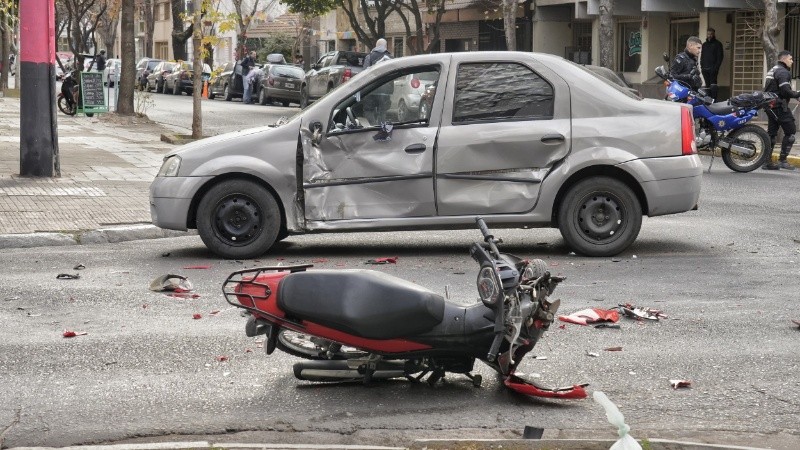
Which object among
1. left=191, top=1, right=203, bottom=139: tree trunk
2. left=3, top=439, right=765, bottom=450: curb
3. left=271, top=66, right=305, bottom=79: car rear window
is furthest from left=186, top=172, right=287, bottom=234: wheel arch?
left=271, top=66, right=305, bottom=79: car rear window

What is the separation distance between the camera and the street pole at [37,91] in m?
15.8

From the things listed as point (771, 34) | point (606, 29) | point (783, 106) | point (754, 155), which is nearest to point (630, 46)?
point (606, 29)

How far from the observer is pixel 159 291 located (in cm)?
906

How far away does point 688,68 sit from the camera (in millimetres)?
19812

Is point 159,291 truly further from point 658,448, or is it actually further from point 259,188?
point 658,448

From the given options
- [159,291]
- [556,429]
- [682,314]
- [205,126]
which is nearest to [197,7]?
[205,126]

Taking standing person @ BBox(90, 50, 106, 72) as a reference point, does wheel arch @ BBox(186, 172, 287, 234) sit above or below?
below

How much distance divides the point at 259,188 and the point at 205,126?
18.8m

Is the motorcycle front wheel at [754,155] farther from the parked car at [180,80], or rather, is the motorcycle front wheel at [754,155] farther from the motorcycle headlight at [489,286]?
the parked car at [180,80]

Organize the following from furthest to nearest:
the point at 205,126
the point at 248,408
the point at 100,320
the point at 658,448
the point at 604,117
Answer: the point at 205,126 → the point at 604,117 → the point at 100,320 → the point at 248,408 → the point at 658,448

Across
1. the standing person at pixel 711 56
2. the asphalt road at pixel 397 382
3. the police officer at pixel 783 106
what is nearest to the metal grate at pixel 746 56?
the standing person at pixel 711 56

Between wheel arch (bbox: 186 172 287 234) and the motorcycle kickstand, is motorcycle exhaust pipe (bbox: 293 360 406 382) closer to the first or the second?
the motorcycle kickstand

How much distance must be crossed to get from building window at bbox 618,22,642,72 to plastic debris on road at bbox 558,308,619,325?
114 ft

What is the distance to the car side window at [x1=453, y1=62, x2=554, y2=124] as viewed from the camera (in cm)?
1027
